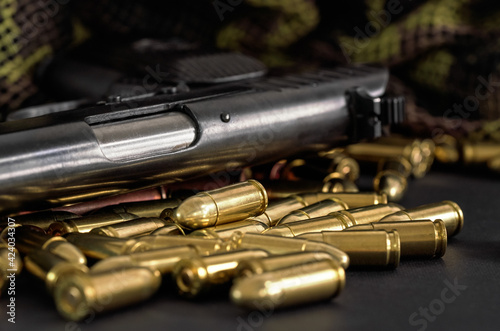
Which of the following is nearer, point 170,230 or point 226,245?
point 226,245

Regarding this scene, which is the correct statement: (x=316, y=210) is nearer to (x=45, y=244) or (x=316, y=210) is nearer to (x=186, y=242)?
(x=186, y=242)

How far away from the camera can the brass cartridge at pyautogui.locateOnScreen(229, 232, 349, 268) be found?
4.23 ft

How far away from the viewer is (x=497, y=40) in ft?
8.00

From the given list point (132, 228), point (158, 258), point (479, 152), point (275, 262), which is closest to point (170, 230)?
point (132, 228)

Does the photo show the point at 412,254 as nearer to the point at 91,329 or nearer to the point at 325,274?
the point at 325,274

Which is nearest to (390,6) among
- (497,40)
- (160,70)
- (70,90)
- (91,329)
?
(497,40)

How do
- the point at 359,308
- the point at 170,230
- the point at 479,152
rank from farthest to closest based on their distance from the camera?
the point at 479,152 < the point at 170,230 < the point at 359,308

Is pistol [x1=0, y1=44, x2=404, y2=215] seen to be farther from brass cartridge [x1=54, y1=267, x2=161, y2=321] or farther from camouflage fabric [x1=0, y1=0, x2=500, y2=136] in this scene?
camouflage fabric [x1=0, y1=0, x2=500, y2=136]

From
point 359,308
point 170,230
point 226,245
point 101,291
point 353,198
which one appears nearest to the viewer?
point 101,291

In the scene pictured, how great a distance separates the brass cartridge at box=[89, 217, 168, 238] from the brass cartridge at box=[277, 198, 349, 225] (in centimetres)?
28

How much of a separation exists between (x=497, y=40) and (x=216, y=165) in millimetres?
1324

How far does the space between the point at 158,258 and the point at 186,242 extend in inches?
3.9

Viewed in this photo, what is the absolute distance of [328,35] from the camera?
2.72 metres

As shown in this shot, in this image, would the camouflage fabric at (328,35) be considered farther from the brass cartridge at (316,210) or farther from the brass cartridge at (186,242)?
the brass cartridge at (186,242)
